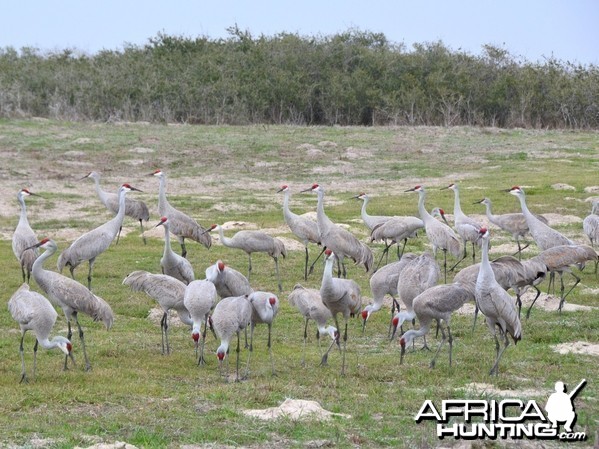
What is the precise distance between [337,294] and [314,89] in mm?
31877

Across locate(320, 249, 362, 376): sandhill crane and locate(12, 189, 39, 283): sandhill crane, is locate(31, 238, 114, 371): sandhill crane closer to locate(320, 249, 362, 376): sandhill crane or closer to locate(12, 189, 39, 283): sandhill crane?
locate(320, 249, 362, 376): sandhill crane

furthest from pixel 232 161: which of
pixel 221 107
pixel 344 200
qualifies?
pixel 221 107

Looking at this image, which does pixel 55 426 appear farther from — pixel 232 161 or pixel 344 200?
pixel 232 161

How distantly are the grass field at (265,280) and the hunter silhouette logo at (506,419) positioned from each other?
118 mm

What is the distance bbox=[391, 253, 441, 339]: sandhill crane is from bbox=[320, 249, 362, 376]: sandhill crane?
1.69 feet

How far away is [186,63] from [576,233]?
29.5m

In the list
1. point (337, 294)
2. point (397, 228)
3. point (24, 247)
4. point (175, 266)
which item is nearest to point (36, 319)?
point (337, 294)

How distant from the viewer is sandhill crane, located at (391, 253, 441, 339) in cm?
1170

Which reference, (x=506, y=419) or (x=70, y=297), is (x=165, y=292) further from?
(x=506, y=419)

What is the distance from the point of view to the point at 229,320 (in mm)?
10406

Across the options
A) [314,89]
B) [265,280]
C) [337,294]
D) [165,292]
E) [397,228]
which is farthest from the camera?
[314,89]

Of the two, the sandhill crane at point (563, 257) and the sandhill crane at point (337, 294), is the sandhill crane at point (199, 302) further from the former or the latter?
the sandhill crane at point (563, 257)

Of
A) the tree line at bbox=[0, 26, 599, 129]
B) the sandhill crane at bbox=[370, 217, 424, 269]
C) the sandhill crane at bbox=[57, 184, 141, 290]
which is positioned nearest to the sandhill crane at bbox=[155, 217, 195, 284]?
the sandhill crane at bbox=[57, 184, 141, 290]

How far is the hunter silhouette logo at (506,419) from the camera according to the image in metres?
7.82
